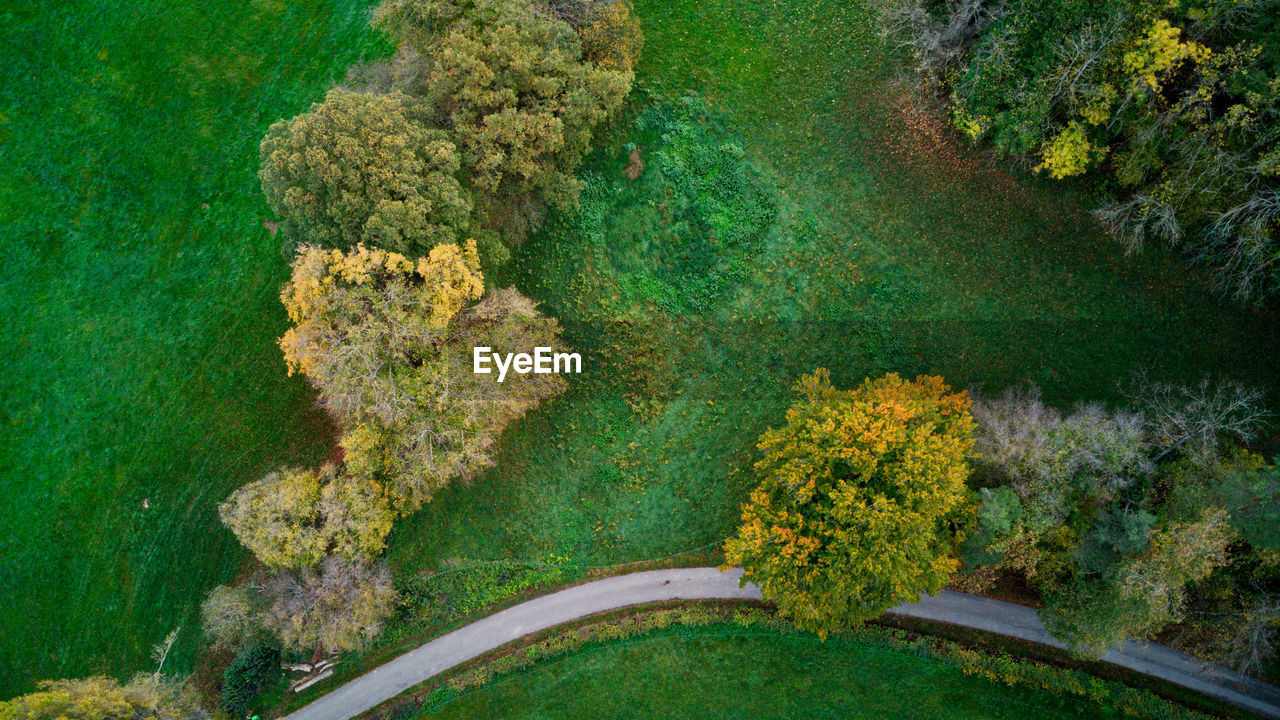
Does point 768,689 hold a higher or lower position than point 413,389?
lower

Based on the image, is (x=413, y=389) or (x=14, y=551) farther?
(x=14, y=551)

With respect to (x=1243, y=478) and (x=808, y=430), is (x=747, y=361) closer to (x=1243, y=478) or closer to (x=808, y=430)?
(x=808, y=430)

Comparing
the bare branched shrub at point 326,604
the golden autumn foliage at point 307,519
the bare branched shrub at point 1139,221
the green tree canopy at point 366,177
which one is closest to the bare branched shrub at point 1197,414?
the bare branched shrub at point 1139,221

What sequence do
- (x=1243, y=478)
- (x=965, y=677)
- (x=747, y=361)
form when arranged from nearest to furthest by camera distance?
1. (x=1243, y=478)
2. (x=965, y=677)
3. (x=747, y=361)

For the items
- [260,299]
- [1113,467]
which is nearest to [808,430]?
[1113,467]

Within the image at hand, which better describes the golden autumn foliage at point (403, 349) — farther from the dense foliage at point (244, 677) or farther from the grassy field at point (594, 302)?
the dense foliage at point (244, 677)

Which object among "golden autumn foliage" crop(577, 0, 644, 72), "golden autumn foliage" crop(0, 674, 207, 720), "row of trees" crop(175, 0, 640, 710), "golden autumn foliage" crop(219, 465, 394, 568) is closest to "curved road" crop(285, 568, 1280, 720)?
"row of trees" crop(175, 0, 640, 710)
